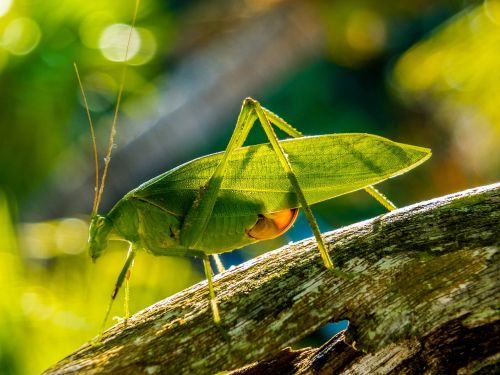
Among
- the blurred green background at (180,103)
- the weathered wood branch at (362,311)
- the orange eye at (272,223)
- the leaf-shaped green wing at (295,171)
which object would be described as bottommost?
the weathered wood branch at (362,311)

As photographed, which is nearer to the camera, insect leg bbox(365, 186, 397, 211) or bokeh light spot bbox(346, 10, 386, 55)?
insect leg bbox(365, 186, 397, 211)

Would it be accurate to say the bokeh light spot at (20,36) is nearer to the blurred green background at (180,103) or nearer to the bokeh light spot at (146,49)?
the blurred green background at (180,103)

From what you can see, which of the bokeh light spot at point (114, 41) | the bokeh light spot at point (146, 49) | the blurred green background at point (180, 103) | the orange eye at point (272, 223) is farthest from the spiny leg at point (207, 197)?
the bokeh light spot at point (146, 49)

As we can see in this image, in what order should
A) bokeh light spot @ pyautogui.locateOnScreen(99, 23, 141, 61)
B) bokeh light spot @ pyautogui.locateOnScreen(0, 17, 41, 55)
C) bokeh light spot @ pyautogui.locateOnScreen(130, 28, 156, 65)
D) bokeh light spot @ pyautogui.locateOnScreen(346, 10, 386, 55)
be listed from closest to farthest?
bokeh light spot @ pyautogui.locateOnScreen(0, 17, 41, 55) → bokeh light spot @ pyautogui.locateOnScreen(99, 23, 141, 61) → bokeh light spot @ pyautogui.locateOnScreen(130, 28, 156, 65) → bokeh light spot @ pyautogui.locateOnScreen(346, 10, 386, 55)

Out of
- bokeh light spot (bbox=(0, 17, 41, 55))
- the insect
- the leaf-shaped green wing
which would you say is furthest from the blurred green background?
the leaf-shaped green wing

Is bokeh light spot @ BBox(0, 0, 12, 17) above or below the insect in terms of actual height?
above

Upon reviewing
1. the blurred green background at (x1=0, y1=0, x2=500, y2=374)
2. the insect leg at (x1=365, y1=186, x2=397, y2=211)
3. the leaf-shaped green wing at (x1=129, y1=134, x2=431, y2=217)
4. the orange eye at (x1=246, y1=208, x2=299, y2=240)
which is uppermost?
the blurred green background at (x1=0, y1=0, x2=500, y2=374)

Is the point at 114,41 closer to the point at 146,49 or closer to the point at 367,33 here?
the point at 146,49

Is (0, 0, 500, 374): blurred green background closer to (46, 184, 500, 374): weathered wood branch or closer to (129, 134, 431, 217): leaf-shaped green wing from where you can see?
(129, 134, 431, 217): leaf-shaped green wing
